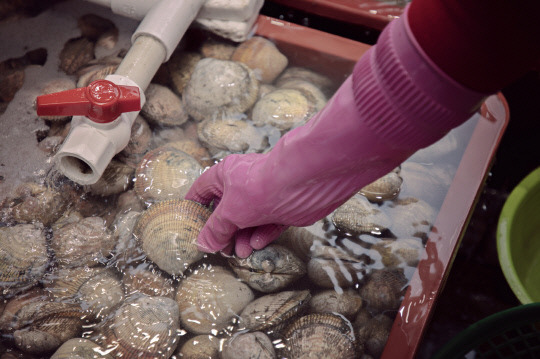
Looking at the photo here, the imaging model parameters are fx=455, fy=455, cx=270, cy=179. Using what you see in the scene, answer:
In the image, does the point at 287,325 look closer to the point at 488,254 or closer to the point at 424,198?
the point at 424,198

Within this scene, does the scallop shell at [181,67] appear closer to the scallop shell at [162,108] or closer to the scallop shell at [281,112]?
the scallop shell at [162,108]

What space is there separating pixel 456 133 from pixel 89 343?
1646 millimetres

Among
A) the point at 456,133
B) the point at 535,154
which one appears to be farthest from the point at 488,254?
the point at 456,133

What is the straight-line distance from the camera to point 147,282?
1.53 metres

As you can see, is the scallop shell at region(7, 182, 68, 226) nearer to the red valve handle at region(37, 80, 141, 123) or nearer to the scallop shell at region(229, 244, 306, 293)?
the red valve handle at region(37, 80, 141, 123)

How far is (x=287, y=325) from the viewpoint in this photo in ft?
4.93

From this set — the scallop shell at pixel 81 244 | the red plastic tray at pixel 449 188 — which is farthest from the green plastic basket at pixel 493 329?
the scallop shell at pixel 81 244

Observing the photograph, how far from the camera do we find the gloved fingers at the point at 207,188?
1494 millimetres

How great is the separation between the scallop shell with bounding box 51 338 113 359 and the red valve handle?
715 mm

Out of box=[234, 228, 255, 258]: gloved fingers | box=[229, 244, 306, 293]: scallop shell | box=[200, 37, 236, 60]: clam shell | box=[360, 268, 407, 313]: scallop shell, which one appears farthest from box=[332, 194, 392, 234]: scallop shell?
box=[200, 37, 236, 60]: clam shell

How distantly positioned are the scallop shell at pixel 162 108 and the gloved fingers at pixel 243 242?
669mm

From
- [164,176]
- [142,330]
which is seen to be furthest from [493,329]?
[164,176]

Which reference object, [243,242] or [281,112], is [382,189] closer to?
[281,112]

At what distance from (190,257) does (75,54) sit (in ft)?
3.83
